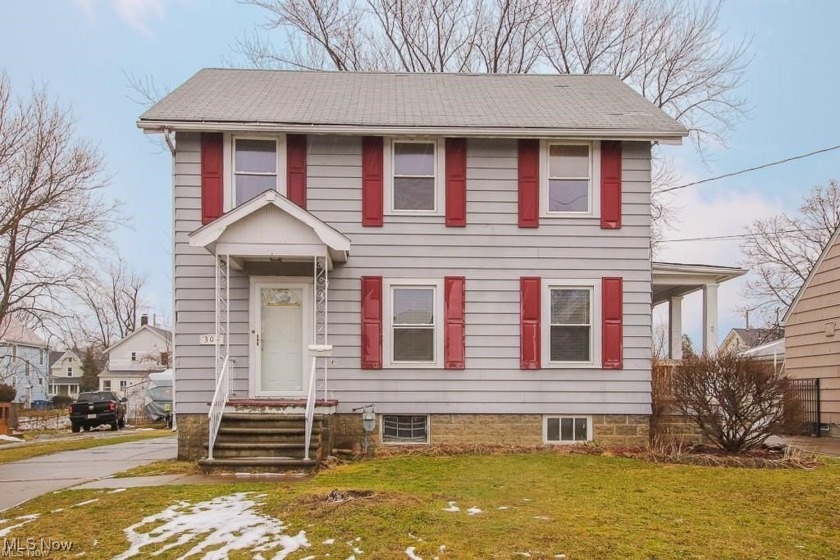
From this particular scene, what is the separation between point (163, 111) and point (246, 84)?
247cm

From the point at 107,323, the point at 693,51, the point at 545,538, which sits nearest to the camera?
the point at 545,538

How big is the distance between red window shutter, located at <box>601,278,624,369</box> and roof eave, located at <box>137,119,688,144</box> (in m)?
2.33

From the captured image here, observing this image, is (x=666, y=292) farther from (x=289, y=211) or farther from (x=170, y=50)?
(x=170, y=50)

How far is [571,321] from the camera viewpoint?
1048cm

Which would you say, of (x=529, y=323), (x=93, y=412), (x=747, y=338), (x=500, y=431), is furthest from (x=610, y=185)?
(x=747, y=338)

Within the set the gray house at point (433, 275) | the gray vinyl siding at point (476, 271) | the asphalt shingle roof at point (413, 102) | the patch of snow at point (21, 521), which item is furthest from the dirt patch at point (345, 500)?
the asphalt shingle roof at point (413, 102)

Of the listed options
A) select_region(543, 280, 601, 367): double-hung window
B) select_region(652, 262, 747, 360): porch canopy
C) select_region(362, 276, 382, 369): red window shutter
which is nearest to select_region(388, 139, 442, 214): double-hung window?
select_region(362, 276, 382, 369): red window shutter

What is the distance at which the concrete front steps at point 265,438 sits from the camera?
830 cm

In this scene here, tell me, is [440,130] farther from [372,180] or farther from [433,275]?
[433,275]

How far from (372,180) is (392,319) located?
2.27 meters

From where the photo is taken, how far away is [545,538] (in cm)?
486

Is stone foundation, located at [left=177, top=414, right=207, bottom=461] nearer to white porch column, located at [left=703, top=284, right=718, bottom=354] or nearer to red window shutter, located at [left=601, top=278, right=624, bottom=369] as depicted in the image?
red window shutter, located at [left=601, top=278, right=624, bottom=369]

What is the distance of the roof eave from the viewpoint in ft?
32.5

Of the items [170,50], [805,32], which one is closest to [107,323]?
[170,50]
